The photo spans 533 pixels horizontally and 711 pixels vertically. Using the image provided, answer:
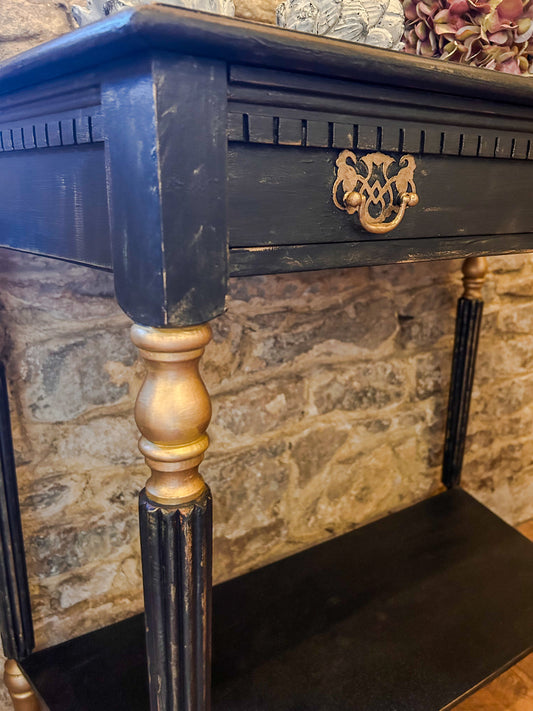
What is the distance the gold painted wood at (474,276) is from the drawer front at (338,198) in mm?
671

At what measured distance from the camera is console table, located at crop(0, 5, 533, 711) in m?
0.46

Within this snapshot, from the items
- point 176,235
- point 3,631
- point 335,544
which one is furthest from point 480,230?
point 3,631

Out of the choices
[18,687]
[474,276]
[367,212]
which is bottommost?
[18,687]

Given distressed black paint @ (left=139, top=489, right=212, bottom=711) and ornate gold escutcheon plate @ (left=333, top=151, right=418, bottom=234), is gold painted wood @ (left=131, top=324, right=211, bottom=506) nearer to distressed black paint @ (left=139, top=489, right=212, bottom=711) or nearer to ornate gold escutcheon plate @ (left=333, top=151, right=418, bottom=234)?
distressed black paint @ (left=139, top=489, right=212, bottom=711)

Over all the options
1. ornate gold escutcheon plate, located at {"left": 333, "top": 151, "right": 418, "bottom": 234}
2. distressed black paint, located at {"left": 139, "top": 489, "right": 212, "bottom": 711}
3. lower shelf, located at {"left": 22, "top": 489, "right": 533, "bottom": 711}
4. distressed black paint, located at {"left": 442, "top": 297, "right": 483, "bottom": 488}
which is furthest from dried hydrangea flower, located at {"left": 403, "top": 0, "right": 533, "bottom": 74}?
lower shelf, located at {"left": 22, "top": 489, "right": 533, "bottom": 711}

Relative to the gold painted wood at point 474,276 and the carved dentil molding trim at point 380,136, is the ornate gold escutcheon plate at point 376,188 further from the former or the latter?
the gold painted wood at point 474,276

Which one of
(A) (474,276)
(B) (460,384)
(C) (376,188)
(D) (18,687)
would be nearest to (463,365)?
(B) (460,384)

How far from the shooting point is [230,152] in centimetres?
50

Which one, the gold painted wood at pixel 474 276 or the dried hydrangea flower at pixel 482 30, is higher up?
the dried hydrangea flower at pixel 482 30

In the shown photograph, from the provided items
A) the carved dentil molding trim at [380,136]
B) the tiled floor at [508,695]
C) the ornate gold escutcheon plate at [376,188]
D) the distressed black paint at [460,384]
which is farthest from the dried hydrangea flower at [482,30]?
the tiled floor at [508,695]

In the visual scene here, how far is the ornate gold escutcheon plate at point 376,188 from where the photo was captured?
586 millimetres

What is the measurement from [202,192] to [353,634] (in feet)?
3.06

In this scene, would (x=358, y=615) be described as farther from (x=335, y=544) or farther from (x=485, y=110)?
(x=485, y=110)

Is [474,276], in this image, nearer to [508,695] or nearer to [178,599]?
[508,695]
